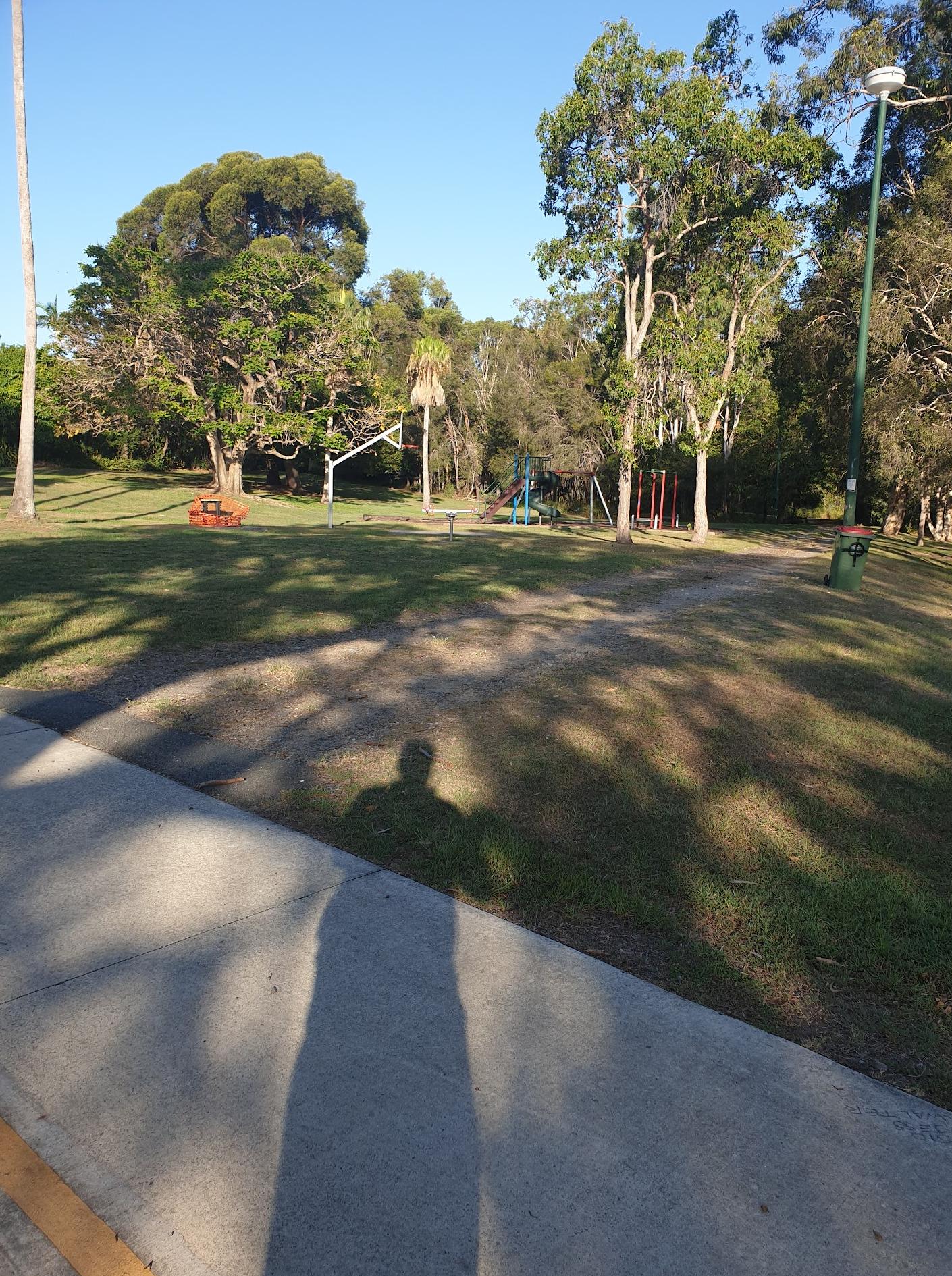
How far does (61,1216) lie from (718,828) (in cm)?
356

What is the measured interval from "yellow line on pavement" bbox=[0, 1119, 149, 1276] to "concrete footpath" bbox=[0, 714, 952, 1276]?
3cm

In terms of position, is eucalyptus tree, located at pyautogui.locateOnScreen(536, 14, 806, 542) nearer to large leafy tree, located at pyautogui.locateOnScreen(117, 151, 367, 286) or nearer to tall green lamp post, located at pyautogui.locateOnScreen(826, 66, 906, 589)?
tall green lamp post, located at pyautogui.locateOnScreen(826, 66, 906, 589)

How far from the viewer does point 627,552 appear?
22156 millimetres

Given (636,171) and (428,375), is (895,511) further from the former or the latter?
(428,375)

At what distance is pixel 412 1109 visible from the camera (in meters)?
2.65

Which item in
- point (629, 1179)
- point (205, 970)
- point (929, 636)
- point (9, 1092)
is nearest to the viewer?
point (629, 1179)

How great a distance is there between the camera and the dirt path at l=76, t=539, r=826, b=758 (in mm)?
6684

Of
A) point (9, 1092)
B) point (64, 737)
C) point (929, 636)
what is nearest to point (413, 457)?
point (929, 636)

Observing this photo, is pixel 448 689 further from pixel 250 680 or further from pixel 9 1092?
pixel 9 1092

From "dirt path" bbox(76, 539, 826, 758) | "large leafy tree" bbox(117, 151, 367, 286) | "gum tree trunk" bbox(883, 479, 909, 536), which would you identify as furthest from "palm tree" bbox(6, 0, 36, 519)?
"large leafy tree" bbox(117, 151, 367, 286)

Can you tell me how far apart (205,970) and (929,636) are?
9985 mm

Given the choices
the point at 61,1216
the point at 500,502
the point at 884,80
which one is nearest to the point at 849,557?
the point at 884,80

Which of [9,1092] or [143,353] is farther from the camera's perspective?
[143,353]

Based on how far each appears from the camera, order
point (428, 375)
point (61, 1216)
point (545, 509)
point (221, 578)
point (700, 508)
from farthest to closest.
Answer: point (428, 375) → point (545, 509) → point (700, 508) → point (221, 578) → point (61, 1216)
